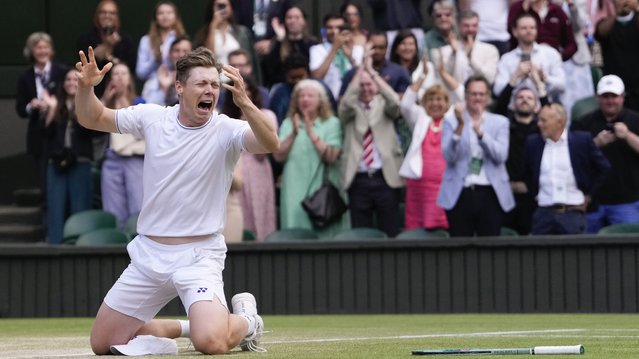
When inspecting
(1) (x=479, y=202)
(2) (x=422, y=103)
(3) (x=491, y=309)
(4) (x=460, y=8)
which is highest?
(4) (x=460, y=8)

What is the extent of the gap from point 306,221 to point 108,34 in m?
3.44

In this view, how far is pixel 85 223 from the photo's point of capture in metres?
16.2

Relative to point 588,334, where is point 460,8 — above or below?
above

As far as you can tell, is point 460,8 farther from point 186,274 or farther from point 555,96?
point 186,274

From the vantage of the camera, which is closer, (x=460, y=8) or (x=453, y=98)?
(x=453, y=98)

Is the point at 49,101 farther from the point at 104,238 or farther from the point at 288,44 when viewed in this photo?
the point at 288,44

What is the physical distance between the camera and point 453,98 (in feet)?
54.0

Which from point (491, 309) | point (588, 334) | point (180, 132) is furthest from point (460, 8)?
point (180, 132)

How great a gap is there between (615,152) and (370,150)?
8.39ft

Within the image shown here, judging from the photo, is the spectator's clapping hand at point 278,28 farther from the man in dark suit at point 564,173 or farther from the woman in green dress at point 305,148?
the man in dark suit at point 564,173

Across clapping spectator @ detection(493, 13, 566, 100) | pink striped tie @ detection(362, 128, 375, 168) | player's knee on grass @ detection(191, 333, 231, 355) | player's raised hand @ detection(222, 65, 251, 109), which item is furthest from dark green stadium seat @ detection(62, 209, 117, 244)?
player's raised hand @ detection(222, 65, 251, 109)

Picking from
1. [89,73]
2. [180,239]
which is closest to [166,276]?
[180,239]

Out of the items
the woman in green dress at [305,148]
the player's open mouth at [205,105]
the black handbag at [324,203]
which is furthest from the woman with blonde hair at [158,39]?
the player's open mouth at [205,105]

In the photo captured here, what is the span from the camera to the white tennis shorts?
8648 millimetres
